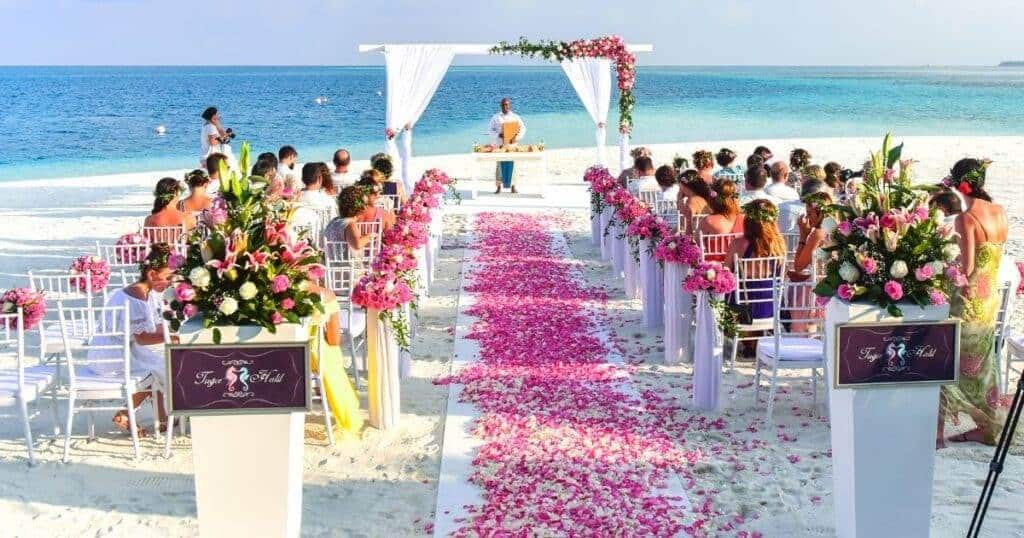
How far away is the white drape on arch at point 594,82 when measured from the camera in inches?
699

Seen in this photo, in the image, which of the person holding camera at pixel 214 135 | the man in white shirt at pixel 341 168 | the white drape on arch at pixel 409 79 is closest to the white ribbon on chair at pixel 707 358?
the man in white shirt at pixel 341 168

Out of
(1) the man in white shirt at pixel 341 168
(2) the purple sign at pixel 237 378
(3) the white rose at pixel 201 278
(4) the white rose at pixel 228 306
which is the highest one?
(1) the man in white shirt at pixel 341 168

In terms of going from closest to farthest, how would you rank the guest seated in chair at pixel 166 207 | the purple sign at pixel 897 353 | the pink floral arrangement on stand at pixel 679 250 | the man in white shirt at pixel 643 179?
the purple sign at pixel 897 353, the pink floral arrangement on stand at pixel 679 250, the guest seated in chair at pixel 166 207, the man in white shirt at pixel 643 179

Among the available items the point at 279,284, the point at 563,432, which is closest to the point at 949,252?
the point at 563,432

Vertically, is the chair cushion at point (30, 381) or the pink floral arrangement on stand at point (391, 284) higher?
the pink floral arrangement on stand at point (391, 284)

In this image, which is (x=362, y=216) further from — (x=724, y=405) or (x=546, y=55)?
(x=546, y=55)

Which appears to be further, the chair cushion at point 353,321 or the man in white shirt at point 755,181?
the man in white shirt at point 755,181

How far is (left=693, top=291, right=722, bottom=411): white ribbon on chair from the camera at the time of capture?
22.5 feet

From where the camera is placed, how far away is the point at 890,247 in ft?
14.8

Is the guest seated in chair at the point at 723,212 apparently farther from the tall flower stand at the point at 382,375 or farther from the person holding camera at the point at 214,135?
the person holding camera at the point at 214,135

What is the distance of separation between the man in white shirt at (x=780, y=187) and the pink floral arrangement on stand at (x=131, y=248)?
6251 millimetres

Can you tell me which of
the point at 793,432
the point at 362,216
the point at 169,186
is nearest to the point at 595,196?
the point at 362,216

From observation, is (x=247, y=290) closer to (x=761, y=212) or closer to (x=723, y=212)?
(x=761, y=212)

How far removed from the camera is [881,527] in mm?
4609
